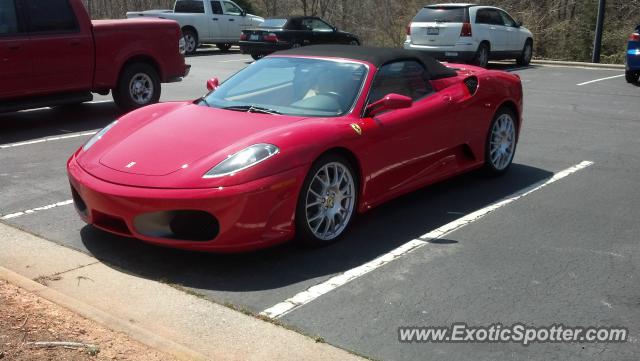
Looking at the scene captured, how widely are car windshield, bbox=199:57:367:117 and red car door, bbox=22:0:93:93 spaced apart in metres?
4.34

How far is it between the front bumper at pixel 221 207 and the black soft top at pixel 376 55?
162cm

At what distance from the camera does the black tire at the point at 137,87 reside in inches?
431

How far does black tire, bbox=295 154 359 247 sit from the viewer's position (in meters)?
4.91

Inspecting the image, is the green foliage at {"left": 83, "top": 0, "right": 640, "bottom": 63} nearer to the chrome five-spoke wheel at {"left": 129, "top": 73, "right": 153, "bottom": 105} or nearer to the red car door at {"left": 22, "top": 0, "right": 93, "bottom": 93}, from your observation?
the chrome five-spoke wheel at {"left": 129, "top": 73, "right": 153, "bottom": 105}

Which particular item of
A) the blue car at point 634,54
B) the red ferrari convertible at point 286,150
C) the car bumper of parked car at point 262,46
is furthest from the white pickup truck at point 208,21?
the red ferrari convertible at point 286,150

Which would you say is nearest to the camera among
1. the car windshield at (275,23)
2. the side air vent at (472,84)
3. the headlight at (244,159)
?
the headlight at (244,159)

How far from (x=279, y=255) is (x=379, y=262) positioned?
680 millimetres

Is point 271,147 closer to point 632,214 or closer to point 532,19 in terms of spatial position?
point 632,214

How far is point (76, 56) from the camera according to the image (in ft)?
32.9

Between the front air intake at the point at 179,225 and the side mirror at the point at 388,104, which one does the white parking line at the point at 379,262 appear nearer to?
the front air intake at the point at 179,225

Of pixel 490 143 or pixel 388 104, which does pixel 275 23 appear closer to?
pixel 490 143

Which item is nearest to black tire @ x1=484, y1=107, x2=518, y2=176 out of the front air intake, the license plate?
the front air intake

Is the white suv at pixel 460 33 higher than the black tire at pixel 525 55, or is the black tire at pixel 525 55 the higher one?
the white suv at pixel 460 33

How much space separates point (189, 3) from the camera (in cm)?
2355
